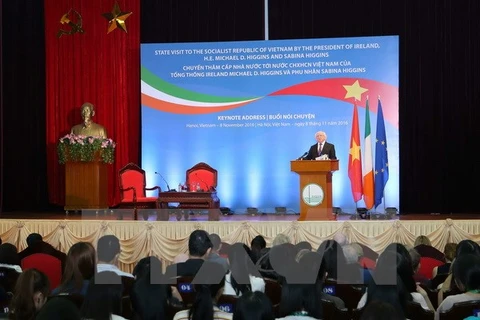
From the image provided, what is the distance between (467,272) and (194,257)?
1863mm

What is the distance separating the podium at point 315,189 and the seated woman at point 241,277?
431 centimetres

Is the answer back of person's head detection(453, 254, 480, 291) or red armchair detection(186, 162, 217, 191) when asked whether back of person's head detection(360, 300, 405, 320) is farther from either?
red armchair detection(186, 162, 217, 191)

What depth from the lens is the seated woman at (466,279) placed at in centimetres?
359

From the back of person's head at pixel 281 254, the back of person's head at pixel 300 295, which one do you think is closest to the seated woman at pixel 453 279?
the back of person's head at pixel 281 254

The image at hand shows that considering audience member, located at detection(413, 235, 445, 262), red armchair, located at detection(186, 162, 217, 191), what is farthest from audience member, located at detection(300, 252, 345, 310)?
red armchair, located at detection(186, 162, 217, 191)

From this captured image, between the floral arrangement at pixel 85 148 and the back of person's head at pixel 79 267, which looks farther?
the floral arrangement at pixel 85 148

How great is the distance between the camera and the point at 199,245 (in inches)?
184

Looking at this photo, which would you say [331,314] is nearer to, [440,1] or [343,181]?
[343,181]

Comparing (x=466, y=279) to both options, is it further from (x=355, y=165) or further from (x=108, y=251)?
(x=355, y=165)

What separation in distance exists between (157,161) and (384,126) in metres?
3.79

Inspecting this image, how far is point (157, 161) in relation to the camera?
1180 cm

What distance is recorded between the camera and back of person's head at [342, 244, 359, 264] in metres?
4.97

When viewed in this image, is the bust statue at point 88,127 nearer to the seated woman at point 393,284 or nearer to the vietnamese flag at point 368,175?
the vietnamese flag at point 368,175

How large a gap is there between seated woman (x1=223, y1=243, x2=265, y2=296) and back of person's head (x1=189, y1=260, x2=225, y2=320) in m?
0.54
